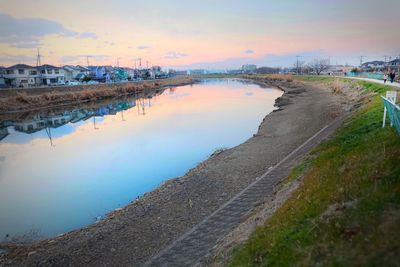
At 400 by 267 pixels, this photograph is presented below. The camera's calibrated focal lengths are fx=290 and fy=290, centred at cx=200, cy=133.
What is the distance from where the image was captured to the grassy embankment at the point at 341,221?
14.0 ft

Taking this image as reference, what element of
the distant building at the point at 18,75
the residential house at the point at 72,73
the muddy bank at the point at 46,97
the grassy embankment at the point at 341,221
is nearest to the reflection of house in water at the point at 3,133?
the muddy bank at the point at 46,97

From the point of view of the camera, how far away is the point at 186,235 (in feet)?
28.0

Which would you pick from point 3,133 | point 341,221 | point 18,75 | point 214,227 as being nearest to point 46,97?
point 3,133

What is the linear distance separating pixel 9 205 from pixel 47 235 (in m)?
4.34

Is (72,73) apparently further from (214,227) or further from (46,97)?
(214,227)

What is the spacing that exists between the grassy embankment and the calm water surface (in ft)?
27.1

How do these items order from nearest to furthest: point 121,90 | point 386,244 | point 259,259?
point 386,244
point 259,259
point 121,90

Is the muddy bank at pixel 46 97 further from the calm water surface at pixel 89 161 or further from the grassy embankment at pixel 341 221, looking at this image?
the grassy embankment at pixel 341 221

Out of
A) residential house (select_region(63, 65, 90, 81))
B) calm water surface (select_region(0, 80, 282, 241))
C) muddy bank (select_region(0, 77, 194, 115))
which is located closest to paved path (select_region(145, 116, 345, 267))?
calm water surface (select_region(0, 80, 282, 241))

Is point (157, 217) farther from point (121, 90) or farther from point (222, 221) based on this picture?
point (121, 90)

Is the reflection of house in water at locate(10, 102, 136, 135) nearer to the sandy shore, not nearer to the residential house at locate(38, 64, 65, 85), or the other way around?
the sandy shore

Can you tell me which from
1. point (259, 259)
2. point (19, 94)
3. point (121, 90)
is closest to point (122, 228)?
point (259, 259)

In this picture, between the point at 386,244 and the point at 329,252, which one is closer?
the point at 386,244

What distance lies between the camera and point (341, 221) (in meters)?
5.05
